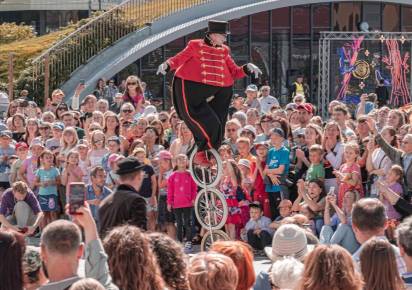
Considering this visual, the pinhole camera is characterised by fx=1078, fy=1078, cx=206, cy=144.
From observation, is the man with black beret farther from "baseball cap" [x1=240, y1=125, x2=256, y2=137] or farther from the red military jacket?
"baseball cap" [x1=240, y1=125, x2=256, y2=137]

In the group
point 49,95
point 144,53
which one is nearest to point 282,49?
point 144,53

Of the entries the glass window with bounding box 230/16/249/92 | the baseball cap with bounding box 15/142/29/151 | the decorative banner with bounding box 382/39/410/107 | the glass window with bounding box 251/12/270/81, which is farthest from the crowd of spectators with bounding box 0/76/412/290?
the glass window with bounding box 251/12/270/81

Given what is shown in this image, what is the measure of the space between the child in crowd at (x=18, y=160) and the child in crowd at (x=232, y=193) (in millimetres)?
3329

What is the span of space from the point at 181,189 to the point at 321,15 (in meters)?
13.9

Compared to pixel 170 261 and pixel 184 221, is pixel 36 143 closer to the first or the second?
pixel 184 221

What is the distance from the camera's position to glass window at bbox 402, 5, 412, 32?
91.3 ft

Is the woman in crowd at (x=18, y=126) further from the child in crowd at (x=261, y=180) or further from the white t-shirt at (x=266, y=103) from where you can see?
the child in crowd at (x=261, y=180)

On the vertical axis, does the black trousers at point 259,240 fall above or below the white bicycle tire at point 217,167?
below

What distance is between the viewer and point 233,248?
637 centimetres

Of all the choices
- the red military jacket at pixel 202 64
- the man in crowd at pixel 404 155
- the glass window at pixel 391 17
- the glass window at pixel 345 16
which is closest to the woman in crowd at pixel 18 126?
the red military jacket at pixel 202 64

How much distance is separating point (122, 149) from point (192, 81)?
13.0 feet

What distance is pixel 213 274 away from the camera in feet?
19.0

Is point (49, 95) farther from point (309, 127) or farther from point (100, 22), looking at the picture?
point (309, 127)

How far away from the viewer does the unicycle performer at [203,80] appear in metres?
11.2
